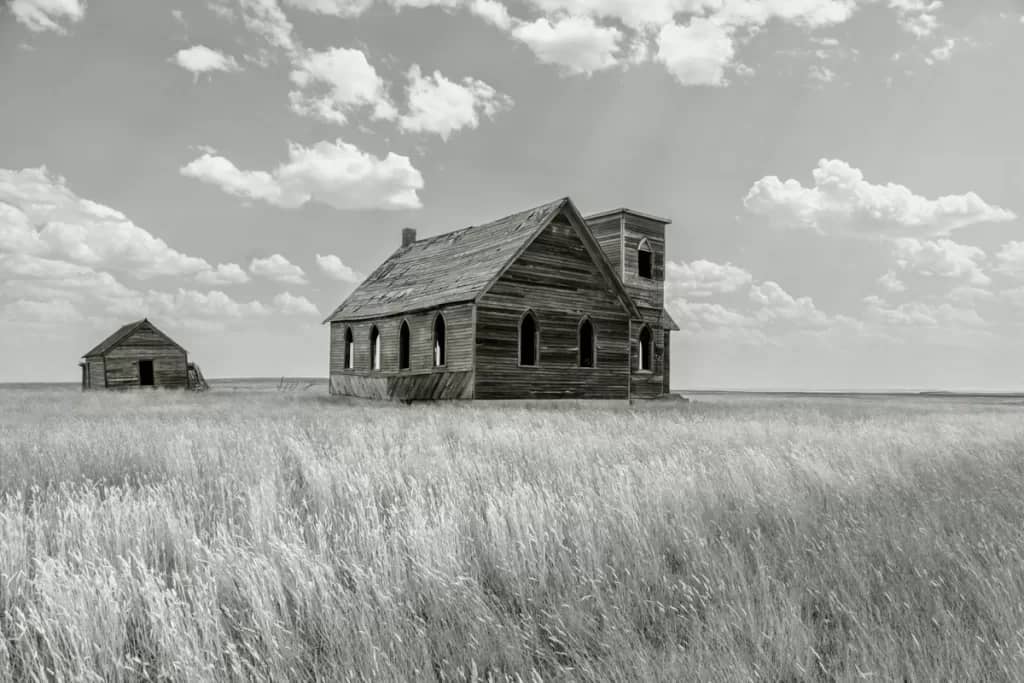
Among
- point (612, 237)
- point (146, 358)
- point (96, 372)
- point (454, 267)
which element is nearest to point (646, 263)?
point (612, 237)

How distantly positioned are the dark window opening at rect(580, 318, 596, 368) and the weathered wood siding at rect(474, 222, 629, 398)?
214 millimetres

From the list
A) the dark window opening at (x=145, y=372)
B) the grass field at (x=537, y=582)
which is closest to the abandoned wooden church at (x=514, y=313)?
the grass field at (x=537, y=582)

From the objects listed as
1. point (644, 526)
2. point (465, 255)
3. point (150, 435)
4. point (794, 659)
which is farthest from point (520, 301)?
point (794, 659)

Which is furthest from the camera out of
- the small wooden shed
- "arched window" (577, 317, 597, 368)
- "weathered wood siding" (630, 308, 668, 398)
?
the small wooden shed

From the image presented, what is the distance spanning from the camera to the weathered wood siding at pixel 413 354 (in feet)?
83.1

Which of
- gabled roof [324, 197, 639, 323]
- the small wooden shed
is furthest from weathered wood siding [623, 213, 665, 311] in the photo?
the small wooden shed

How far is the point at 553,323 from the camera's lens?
1046 inches

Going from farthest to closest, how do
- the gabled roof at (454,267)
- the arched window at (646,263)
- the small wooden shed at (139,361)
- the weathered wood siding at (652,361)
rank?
the small wooden shed at (139,361) < the weathered wood siding at (652,361) < the arched window at (646,263) < the gabled roof at (454,267)

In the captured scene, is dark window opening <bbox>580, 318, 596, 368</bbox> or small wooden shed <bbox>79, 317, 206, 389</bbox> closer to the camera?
dark window opening <bbox>580, 318, 596, 368</bbox>

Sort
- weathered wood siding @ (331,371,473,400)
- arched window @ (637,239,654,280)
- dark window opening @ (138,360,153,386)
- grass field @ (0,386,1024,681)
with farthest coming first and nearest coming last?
1. dark window opening @ (138,360,153,386)
2. arched window @ (637,239,654,280)
3. weathered wood siding @ (331,371,473,400)
4. grass field @ (0,386,1024,681)

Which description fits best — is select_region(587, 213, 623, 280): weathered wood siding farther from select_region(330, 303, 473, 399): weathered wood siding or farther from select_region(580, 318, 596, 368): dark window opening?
select_region(330, 303, 473, 399): weathered wood siding

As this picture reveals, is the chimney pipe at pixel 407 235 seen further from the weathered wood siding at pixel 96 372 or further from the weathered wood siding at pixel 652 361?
the weathered wood siding at pixel 96 372

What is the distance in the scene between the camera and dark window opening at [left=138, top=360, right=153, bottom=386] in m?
49.9

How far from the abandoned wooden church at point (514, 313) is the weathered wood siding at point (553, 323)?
0.12 feet
